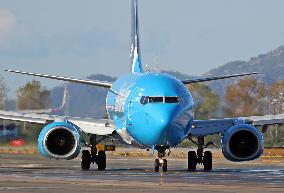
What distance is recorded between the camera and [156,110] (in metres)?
40.4

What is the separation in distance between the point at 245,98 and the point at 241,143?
67.0 metres

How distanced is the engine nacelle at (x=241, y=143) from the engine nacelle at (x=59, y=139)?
6.41 metres

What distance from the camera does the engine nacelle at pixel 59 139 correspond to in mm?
44250

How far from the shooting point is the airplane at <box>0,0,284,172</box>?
134 feet

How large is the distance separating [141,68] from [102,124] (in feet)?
25.2

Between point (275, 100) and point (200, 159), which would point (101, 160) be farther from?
point (275, 100)

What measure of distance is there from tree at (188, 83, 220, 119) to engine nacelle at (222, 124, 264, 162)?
47242 mm

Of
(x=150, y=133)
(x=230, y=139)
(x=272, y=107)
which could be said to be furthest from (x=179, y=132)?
(x=272, y=107)

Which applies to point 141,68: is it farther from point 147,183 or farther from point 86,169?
point 147,183

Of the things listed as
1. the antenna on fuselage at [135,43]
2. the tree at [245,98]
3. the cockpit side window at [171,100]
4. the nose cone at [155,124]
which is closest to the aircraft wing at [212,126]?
the nose cone at [155,124]

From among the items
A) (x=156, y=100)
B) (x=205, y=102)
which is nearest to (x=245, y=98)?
(x=205, y=102)

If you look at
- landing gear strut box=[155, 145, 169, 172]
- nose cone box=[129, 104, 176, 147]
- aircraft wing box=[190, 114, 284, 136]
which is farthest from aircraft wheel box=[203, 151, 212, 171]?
nose cone box=[129, 104, 176, 147]

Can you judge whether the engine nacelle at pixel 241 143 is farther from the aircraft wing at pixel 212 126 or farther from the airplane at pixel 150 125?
the aircraft wing at pixel 212 126

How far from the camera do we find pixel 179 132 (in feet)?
134
